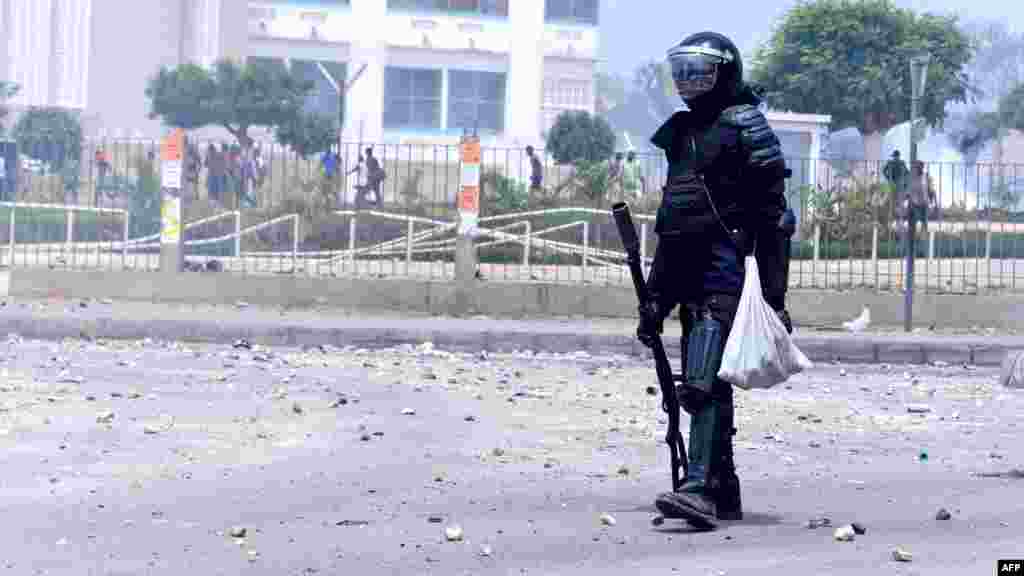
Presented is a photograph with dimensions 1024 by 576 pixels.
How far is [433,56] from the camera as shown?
297ft

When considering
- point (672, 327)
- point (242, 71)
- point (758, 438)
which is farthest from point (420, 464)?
point (242, 71)

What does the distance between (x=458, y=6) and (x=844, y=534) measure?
276ft

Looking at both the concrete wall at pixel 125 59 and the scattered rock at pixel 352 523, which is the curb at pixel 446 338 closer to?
the scattered rock at pixel 352 523

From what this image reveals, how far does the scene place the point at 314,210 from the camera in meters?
22.5

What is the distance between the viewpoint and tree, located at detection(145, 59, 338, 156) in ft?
239

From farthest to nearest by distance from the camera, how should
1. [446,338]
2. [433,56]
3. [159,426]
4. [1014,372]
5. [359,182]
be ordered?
[433,56]
[359,182]
[446,338]
[159,426]
[1014,372]

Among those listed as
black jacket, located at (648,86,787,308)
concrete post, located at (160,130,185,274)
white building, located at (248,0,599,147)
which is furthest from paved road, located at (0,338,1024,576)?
white building, located at (248,0,599,147)

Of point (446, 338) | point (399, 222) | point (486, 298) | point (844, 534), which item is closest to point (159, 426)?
point (844, 534)

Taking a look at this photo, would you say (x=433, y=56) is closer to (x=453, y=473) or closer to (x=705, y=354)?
(x=453, y=473)

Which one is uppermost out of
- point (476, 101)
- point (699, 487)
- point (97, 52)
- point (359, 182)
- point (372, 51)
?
point (372, 51)

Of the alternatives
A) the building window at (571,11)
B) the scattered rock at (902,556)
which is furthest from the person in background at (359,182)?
the building window at (571,11)

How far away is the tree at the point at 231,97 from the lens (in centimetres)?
7294

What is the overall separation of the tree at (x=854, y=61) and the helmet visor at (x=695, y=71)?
52.4 metres

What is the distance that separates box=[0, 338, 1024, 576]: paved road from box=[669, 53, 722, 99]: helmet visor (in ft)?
5.56
